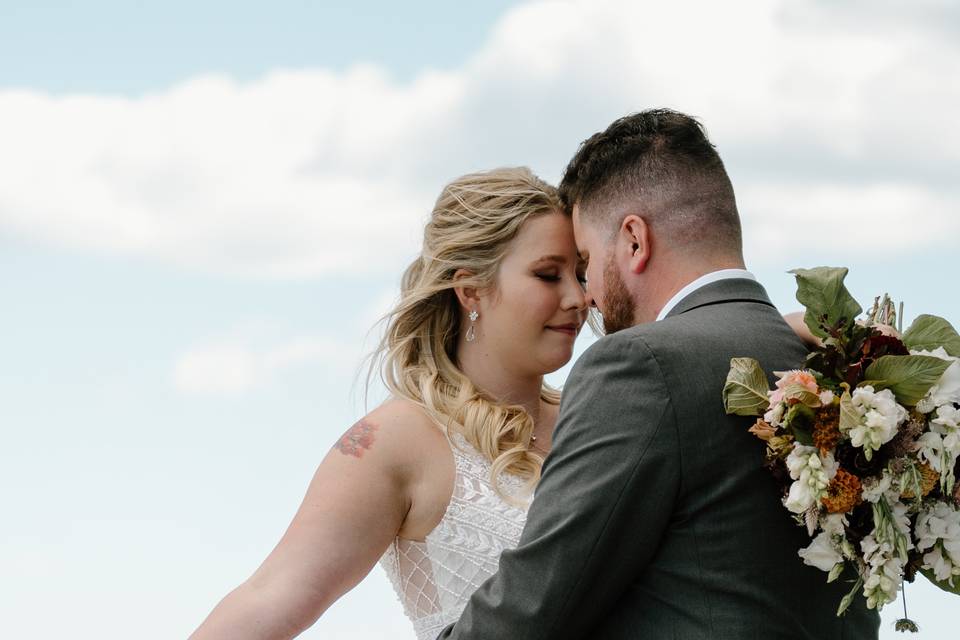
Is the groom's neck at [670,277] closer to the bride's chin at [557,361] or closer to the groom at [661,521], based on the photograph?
the groom at [661,521]

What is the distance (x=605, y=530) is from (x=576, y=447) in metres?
0.26

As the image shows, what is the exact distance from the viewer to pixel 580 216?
463cm

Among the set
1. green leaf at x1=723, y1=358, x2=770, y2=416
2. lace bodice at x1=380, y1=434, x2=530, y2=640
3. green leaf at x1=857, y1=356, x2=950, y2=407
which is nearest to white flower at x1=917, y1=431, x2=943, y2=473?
green leaf at x1=857, y1=356, x2=950, y2=407

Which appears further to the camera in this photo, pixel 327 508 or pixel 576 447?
pixel 327 508

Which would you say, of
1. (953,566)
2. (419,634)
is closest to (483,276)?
(419,634)

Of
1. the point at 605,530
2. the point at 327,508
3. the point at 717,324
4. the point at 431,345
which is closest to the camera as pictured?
the point at 605,530

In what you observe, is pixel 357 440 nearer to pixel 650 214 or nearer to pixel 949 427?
pixel 650 214

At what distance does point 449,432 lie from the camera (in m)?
5.36

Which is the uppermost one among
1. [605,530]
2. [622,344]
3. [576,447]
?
[622,344]

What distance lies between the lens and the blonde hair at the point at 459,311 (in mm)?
5434

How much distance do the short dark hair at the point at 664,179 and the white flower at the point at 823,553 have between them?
110cm

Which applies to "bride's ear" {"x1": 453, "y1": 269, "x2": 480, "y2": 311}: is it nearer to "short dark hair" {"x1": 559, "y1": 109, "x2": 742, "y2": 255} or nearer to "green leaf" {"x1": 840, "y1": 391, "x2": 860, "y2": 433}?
"short dark hair" {"x1": 559, "y1": 109, "x2": 742, "y2": 255}

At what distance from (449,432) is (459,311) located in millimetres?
744

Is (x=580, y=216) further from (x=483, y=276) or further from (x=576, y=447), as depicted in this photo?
(x=576, y=447)
